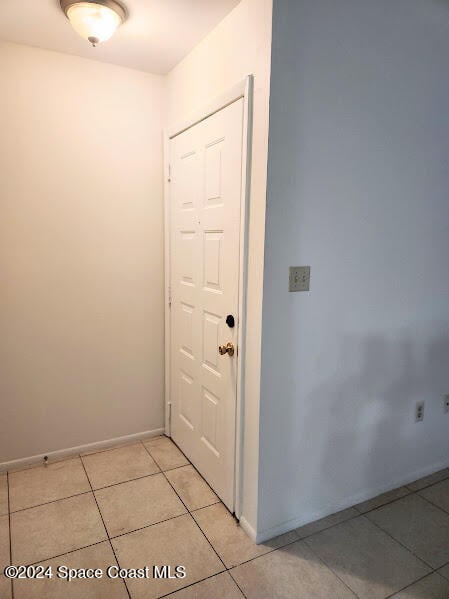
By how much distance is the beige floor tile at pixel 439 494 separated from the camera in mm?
2070

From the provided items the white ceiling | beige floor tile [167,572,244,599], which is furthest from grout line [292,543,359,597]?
the white ceiling

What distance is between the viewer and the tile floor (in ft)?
5.10

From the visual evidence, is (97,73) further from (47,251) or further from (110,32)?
(47,251)

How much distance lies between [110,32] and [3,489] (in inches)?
95.6

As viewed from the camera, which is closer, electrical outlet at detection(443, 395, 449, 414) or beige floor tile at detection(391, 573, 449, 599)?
beige floor tile at detection(391, 573, 449, 599)

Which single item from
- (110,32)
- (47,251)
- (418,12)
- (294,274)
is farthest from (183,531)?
(418,12)

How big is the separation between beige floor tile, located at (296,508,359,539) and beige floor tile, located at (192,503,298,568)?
48 mm

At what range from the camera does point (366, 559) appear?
67.0 inches

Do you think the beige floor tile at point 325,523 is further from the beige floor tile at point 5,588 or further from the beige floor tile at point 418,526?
the beige floor tile at point 5,588

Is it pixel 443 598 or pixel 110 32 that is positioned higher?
pixel 110 32

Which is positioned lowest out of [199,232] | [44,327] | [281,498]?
[281,498]

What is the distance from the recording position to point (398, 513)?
6.56ft

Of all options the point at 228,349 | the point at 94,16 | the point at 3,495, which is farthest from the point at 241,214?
the point at 3,495

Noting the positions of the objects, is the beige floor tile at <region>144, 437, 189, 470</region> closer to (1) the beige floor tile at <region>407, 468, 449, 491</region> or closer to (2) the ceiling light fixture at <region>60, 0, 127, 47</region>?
(1) the beige floor tile at <region>407, 468, 449, 491</region>
